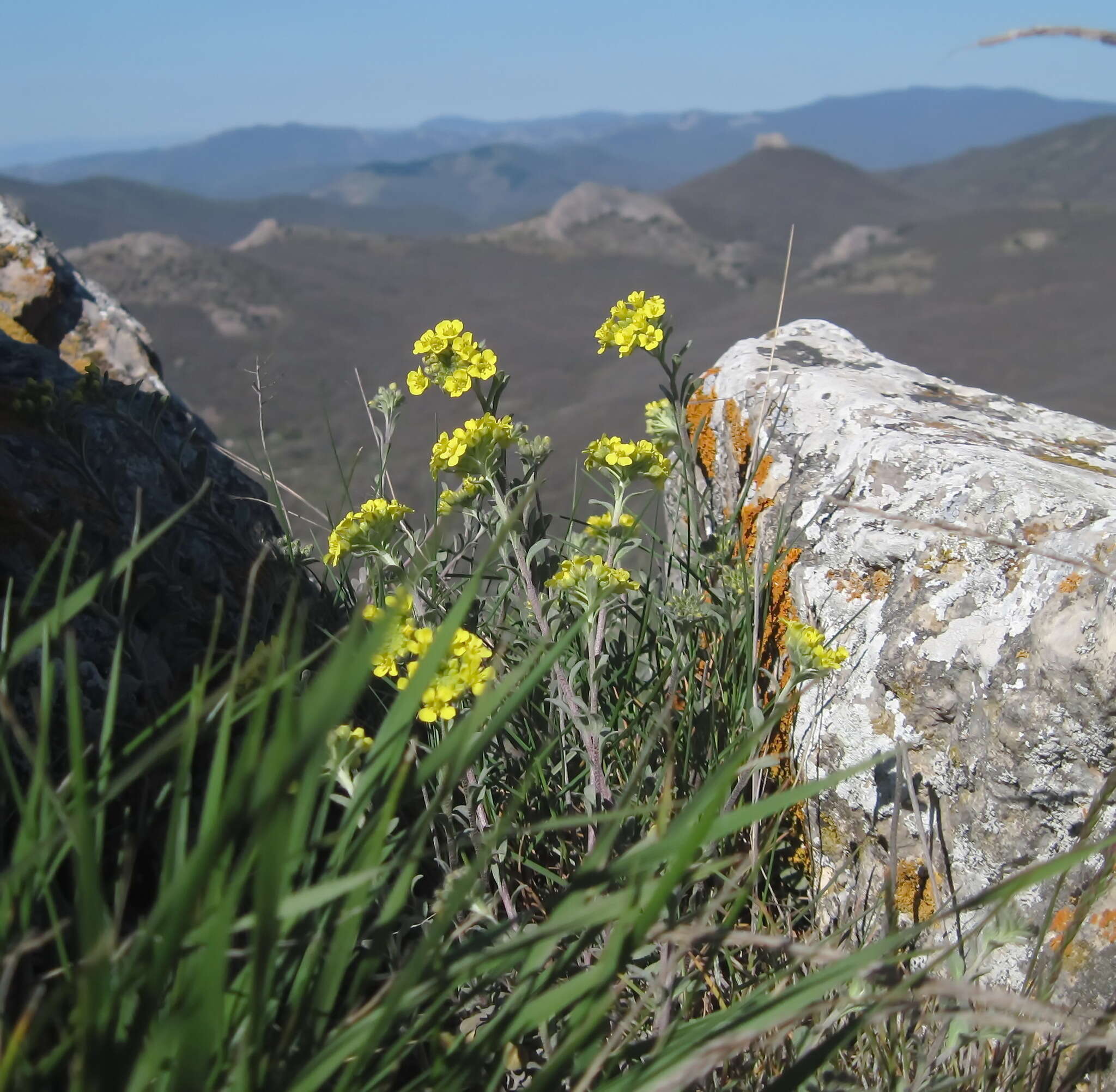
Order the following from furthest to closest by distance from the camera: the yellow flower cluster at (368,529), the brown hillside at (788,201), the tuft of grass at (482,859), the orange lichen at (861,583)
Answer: the brown hillside at (788,201) → the orange lichen at (861,583) → the yellow flower cluster at (368,529) → the tuft of grass at (482,859)

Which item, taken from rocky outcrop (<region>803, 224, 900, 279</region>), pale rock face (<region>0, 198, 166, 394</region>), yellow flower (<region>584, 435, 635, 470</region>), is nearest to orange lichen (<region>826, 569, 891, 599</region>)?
yellow flower (<region>584, 435, 635, 470</region>)

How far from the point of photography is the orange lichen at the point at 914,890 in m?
1.76

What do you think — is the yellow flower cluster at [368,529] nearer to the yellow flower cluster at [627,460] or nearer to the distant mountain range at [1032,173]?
the yellow flower cluster at [627,460]

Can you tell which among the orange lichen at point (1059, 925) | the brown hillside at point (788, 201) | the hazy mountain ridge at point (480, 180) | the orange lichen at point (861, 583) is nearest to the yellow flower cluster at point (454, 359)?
the orange lichen at point (861, 583)

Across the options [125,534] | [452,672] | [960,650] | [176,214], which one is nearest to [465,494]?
[452,672]

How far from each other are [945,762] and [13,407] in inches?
79.9

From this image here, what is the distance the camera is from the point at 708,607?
1.91 metres

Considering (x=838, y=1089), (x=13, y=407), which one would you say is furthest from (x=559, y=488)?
(x=838, y=1089)

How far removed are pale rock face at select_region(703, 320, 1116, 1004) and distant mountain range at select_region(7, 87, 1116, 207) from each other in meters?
125

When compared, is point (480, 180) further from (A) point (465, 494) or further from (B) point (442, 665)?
(B) point (442, 665)

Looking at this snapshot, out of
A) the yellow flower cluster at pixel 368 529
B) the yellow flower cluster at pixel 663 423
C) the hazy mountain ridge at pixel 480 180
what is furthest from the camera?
the hazy mountain ridge at pixel 480 180

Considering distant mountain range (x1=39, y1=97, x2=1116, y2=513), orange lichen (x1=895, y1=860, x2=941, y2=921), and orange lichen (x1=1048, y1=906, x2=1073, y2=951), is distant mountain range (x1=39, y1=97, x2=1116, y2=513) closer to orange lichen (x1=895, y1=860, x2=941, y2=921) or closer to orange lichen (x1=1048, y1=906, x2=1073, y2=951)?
orange lichen (x1=895, y1=860, x2=941, y2=921)

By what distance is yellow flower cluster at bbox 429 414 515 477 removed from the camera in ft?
5.27

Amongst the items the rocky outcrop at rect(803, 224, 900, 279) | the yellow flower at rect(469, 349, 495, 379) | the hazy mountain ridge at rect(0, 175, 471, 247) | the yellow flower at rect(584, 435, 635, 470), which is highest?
the hazy mountain ridge at rect(0, 175, 471, 247)
